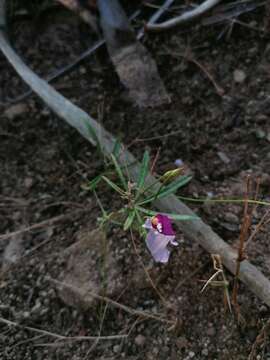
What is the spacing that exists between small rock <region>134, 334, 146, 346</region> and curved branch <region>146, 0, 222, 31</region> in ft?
3.40

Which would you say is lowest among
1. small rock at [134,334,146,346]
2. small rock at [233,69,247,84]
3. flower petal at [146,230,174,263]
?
small rock at [134,334,146,346]

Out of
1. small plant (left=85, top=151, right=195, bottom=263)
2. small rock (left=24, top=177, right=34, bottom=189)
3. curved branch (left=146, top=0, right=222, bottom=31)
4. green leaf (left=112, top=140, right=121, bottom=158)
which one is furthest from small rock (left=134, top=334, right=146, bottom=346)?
curved branch (left=146, top=0, right=222, bottom=31)

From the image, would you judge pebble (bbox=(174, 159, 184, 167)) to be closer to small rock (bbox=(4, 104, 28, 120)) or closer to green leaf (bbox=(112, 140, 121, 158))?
green leaf (bbox=(112, 140, 121, 158))

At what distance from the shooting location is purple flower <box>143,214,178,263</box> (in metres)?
1.24

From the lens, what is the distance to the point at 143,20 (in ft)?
6.33

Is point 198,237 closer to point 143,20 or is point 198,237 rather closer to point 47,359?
point 47,359

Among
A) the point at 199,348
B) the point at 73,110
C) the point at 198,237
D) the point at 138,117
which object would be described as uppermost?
the point at 73,110

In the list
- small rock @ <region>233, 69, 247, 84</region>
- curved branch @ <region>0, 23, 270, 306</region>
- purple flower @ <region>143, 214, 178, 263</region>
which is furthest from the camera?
small rock @ <region>233, 69, 247, 84</region>

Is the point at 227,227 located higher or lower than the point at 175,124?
lower

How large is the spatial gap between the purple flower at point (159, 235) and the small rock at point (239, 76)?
2.34 feet

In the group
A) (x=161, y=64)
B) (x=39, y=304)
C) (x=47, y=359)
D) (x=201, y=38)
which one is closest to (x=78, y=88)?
(x=161, y=64)

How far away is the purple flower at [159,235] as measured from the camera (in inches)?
48.8

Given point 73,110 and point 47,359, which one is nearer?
point 47,359

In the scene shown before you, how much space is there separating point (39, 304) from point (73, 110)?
60cm
